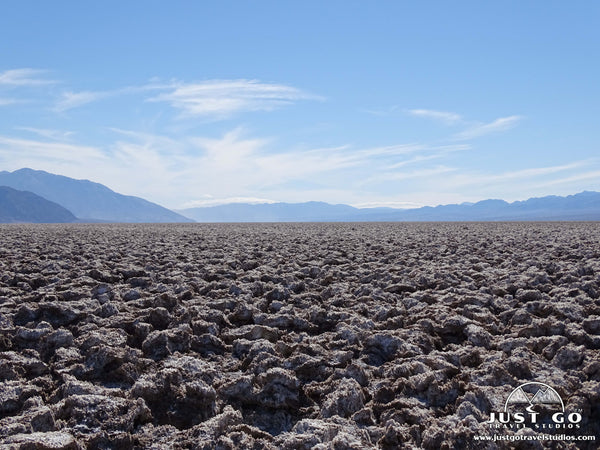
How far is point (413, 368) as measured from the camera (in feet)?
8.67

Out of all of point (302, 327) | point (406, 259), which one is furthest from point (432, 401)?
point (406, 259)

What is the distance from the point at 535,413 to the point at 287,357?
1.36 metres

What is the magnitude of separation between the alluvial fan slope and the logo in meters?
0.05

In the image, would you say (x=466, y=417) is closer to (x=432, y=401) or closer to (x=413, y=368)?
(x=432, y=401)

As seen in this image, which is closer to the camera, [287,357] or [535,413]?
[535,413]

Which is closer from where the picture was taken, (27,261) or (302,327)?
(302,327)

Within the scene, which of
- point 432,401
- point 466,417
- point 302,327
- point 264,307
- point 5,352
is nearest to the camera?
point 466,417

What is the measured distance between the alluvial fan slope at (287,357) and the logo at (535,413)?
0.05m

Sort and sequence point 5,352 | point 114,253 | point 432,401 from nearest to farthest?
point 432,401 < point 5,352 < point 114,253

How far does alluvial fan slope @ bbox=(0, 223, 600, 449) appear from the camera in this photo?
2.09 m

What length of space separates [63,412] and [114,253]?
5908 mm

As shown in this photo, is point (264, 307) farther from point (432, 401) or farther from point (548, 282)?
point (548, 282)

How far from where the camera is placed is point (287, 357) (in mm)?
2986

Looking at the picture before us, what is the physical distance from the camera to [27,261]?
262 inches
